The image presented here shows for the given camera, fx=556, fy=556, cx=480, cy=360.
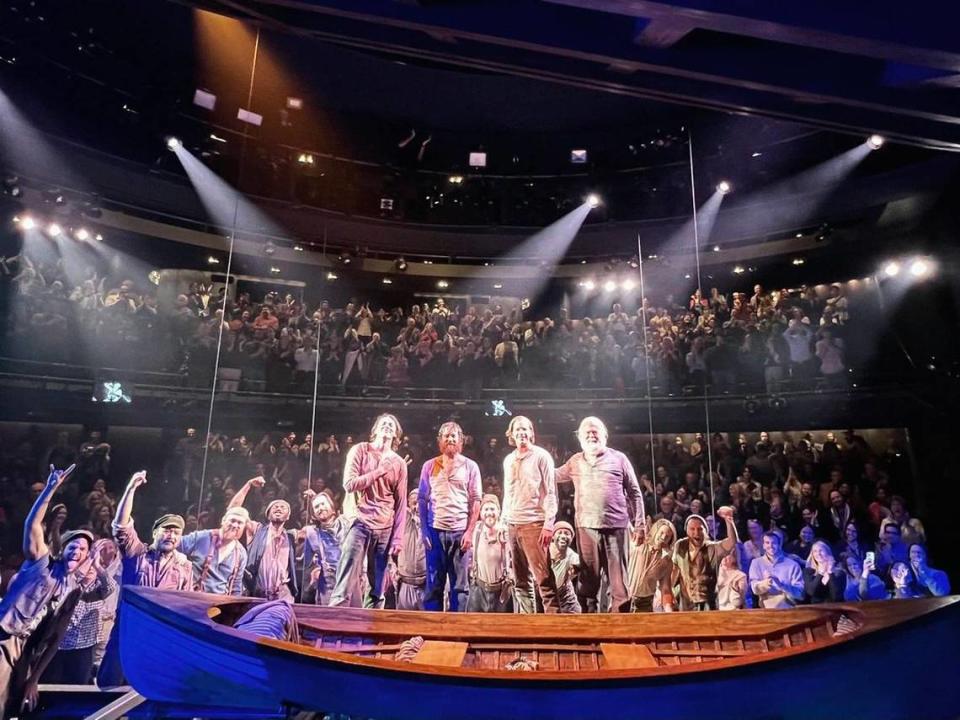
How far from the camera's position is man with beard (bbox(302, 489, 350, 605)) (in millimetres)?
7781

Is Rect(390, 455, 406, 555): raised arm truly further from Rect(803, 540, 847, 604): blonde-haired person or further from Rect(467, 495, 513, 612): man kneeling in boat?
Rect(803, 540, 847, 604): blonde-haired person

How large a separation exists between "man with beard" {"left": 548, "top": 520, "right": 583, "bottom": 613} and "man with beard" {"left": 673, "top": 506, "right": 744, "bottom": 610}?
4.60ft

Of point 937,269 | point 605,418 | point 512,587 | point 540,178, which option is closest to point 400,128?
point 540,178

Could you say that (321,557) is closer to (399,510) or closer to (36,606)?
(399,510)

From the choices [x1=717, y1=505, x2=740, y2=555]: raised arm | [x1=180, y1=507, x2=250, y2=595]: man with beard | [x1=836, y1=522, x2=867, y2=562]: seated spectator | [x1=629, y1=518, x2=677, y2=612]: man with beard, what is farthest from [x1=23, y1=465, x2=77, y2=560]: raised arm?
[x1=836, y1=522, x2=867, y2=562]: seated spectator

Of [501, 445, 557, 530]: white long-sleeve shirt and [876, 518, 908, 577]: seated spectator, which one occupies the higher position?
[501, 445, 557, 530]: white long-sleeve shirt

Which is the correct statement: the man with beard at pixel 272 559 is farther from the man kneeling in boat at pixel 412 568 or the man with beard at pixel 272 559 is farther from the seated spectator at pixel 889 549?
the seated spectator at pixel 889 549

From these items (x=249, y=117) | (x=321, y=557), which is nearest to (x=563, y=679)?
(x=321, y=557)

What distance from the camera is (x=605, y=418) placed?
1196 cm

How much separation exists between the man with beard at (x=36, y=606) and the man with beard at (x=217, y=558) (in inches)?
46.8

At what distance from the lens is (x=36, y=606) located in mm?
5543

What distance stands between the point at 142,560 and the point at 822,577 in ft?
28.6

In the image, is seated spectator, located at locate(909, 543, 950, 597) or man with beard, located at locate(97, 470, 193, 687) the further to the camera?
seated spectator, located at locate(909, 543, 950, 597)

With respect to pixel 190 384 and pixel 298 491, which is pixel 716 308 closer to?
pixel 298 491
